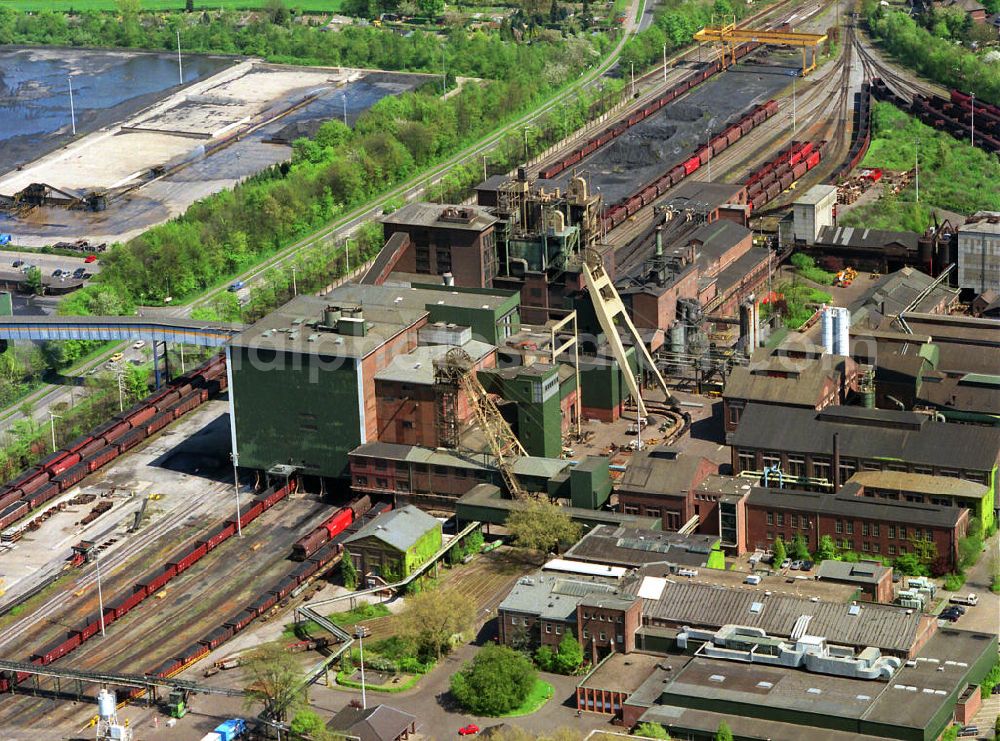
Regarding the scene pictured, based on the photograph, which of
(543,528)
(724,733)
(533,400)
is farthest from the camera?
(533,400)

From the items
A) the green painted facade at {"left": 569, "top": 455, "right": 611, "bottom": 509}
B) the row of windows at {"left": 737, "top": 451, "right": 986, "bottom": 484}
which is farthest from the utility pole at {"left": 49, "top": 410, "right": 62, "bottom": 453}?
the row of windows at {"left": 737, "top": 451, "right": 986, "bottom": 484}

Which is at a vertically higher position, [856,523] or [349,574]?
[856,523]

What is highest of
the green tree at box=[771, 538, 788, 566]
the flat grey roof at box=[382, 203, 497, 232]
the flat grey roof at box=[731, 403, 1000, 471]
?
the flat grey roof at box=[382, 203, 497, 232]

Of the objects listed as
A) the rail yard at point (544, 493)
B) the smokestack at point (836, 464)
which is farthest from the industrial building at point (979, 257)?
the smokestack at point (836, 464)

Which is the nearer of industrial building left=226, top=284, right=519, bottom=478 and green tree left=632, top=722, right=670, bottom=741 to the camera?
green tree left=632, top=722, right=670, bottom=741

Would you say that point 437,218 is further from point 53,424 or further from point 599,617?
point 599,617

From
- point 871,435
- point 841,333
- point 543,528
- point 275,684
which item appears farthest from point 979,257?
point 275,684

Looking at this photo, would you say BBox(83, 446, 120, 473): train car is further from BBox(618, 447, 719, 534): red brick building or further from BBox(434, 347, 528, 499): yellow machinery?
BBox(618, 447, 719, 534): red brick building

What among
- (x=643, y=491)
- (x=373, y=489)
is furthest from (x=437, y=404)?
(x=643, y=491)
